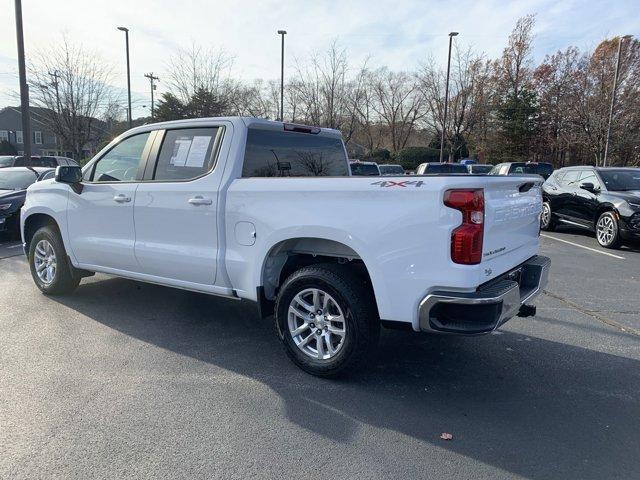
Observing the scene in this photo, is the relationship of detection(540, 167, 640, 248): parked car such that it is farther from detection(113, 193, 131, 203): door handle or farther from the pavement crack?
detection(113, 193, 131, 203): door handle

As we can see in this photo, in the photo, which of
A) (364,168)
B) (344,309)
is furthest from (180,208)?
(364,168)

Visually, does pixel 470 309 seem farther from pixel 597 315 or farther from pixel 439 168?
pixel 439 168

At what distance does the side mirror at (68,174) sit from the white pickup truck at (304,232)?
0.01 metres

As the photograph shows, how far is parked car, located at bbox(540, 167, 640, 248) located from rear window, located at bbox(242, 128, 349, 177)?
5.73 meters

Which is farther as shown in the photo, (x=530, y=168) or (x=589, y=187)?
(x=530, y=168)

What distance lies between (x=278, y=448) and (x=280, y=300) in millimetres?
1234

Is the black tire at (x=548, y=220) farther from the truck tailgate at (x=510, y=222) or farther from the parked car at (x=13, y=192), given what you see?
→ the parked car at (x=13, y=192)

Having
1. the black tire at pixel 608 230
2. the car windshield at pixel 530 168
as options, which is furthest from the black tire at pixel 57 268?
the car windshield at pixel 530 168

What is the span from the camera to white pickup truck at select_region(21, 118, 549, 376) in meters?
3.07

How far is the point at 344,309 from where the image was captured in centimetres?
353

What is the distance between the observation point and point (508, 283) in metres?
3.34

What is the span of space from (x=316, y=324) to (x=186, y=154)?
1.99 meters

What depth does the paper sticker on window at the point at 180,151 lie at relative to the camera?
447 cm

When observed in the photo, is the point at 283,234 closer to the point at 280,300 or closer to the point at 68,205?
the point at 280,300
